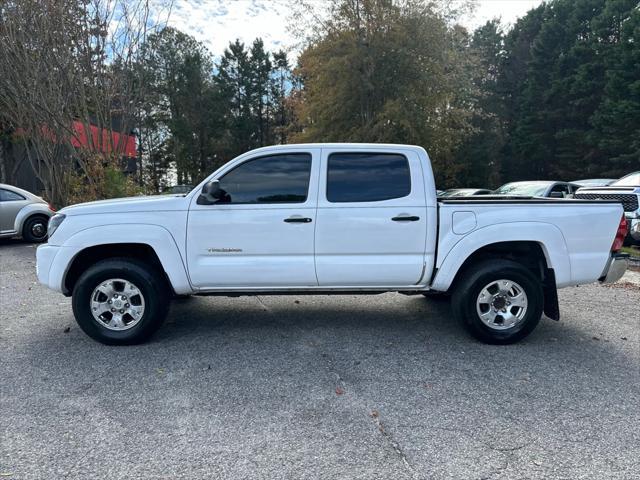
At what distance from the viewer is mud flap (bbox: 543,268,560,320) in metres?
4.66

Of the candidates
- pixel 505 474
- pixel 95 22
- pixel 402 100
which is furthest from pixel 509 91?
pixel 505 474

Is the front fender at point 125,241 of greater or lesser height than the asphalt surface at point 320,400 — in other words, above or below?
above

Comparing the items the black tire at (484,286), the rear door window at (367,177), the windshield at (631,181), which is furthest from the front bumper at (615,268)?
the windshield at (631,181)

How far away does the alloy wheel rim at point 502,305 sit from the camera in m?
4.59

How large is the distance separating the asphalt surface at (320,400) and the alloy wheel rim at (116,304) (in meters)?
0.26

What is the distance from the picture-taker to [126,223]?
4.48 meters

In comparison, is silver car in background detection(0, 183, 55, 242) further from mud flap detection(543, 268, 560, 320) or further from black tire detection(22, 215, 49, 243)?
mud flap detection(543, 268, 560, 320)

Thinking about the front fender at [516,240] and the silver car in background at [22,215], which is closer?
the front fender at [516,240]

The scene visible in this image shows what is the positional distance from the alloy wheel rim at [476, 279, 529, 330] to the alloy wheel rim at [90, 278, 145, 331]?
11.2ft

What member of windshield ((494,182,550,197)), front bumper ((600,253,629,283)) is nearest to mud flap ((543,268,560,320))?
front bumper ((600,253,629,283))

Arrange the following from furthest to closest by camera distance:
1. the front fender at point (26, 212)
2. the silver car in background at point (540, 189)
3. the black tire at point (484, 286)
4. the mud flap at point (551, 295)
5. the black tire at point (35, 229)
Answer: the silver car in background at point (540, 189) < the black tire at point (35, 229) < the front fender at point (26, 212) < the mud flap at point (551, 295) < the black tire at point (484, 286)

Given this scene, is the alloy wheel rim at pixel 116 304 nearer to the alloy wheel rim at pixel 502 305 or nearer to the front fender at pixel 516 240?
the front fender at pixel 516 240

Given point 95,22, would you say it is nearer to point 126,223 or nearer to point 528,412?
point 126,223

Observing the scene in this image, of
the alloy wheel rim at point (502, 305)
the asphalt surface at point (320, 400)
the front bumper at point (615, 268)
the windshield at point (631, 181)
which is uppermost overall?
the windshield at point (631, 181)
